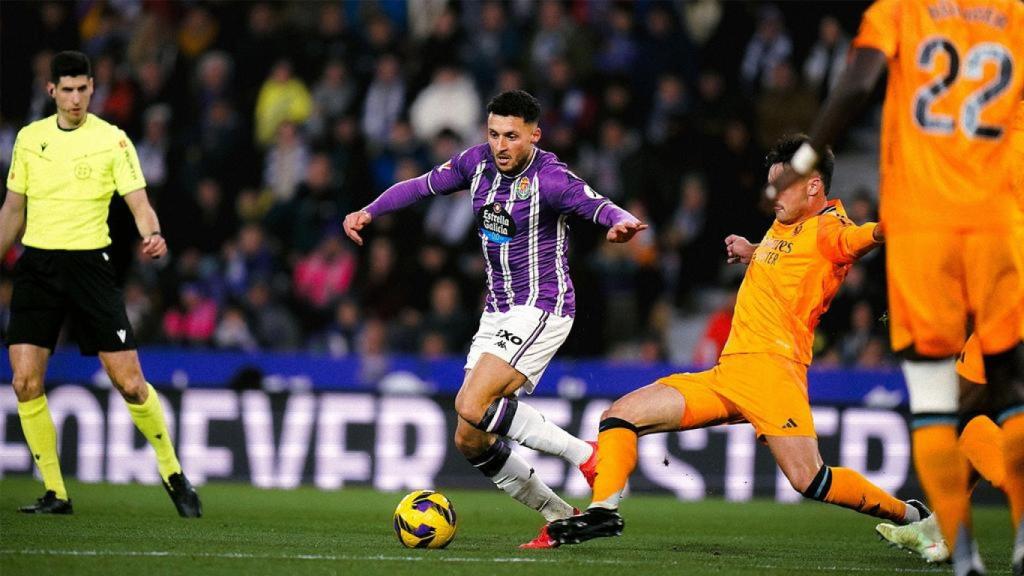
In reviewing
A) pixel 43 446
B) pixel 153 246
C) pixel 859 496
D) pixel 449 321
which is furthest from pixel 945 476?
pixel 449 321

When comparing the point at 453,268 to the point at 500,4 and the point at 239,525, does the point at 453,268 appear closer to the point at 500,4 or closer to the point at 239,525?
the point at 500,4

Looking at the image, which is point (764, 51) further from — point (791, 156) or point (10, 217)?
point (10, 217)

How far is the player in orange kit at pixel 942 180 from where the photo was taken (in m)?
5.58

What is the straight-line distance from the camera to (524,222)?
7969 mm

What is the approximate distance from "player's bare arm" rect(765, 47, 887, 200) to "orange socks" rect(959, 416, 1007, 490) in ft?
8.34

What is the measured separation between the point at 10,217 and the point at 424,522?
3.49m

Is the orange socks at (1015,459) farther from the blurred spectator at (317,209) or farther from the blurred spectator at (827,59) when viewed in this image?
the blurred spectator at (317,209)

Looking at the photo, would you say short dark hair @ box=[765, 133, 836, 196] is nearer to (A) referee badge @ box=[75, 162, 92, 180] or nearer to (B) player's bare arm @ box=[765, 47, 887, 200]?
(B) player's bare arm @ box=[765, 47, 887, 200]

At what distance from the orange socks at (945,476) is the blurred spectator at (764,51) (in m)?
10.7

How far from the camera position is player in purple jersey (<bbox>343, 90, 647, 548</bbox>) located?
7770 millimetres

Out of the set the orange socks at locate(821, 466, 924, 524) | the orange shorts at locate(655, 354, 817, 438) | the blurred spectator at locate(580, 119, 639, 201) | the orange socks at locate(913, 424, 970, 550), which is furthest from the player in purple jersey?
the blurred spectator at locate(580, 119, 639, 201)

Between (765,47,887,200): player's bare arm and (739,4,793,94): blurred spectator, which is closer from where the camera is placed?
(765,47,887,200): player's bare arm

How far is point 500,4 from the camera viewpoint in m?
17.5

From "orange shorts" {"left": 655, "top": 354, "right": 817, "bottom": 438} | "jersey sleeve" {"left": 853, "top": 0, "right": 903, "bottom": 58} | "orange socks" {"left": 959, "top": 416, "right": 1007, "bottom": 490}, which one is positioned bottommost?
"orange socks" {"left": 959, "top": 416, "right": 1007, "bottom": 490}
